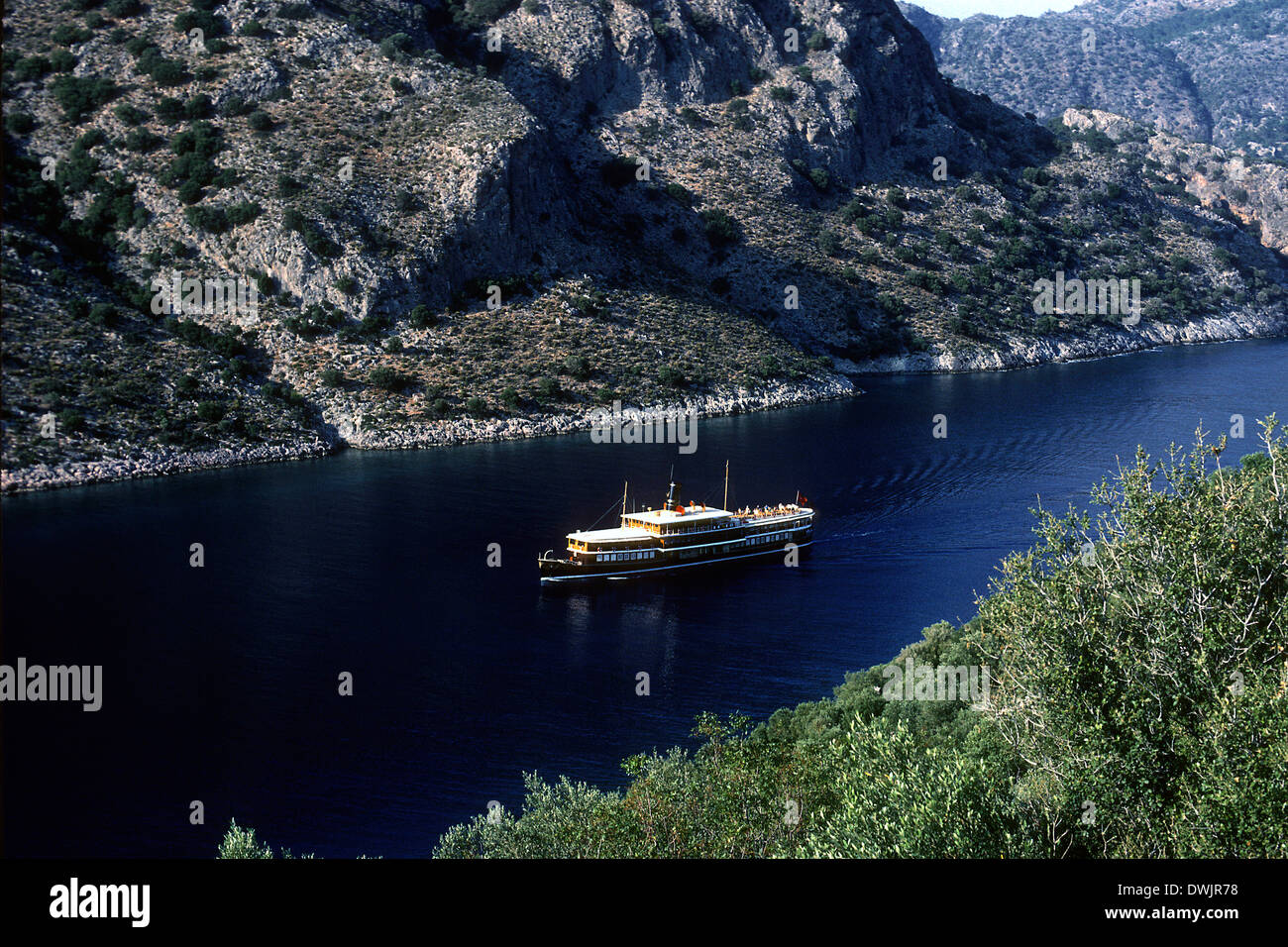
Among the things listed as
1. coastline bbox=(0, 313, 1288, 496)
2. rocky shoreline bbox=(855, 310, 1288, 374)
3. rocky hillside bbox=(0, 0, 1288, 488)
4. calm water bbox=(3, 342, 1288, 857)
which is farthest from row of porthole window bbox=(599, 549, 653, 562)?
rocky shoreline bbox=(855, 310, 1288, 374)

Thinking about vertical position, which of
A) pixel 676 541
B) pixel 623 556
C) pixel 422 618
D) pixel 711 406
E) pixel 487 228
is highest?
pixel 487 228

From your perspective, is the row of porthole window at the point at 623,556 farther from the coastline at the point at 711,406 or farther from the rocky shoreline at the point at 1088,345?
the rocky shoreline at the point at 1088,345

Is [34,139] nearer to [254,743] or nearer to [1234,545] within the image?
[254,743]

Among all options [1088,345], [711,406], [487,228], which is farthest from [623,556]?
[1088,345]

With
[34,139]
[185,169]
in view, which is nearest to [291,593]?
[185,169]

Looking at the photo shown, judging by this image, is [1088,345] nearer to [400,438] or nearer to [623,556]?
[400,438]

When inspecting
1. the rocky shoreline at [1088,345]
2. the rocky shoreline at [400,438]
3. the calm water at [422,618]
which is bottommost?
the calm water at [422,618]

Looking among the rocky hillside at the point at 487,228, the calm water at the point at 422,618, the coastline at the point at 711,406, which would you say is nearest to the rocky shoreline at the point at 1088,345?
the coastline at the point at 711,406
